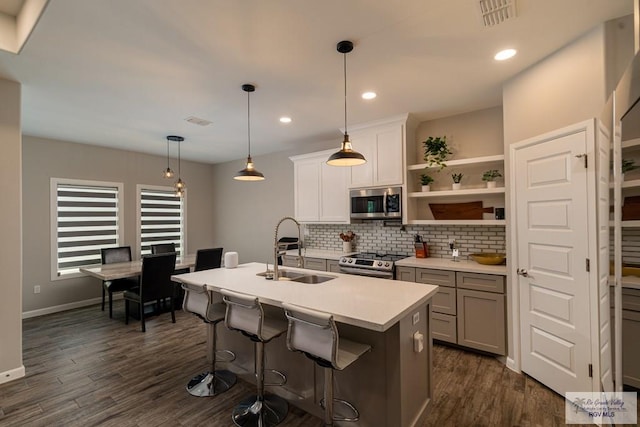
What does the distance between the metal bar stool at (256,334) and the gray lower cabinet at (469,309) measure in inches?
61.6

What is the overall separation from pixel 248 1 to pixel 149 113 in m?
2.48

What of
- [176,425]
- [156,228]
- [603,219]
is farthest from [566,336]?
[156,228]

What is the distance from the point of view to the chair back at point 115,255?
4.87 metres

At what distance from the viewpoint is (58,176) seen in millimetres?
4777

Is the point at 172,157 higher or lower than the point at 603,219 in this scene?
higher

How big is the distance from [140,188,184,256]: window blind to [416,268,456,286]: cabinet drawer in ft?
16.4

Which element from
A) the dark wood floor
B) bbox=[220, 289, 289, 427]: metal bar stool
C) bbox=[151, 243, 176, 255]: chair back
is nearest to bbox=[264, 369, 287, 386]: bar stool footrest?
bbox=[220, 289, 289, 427]: metal bar stool

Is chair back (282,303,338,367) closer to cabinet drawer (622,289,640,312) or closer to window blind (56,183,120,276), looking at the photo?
cabinet drawer (622,289,640,312)

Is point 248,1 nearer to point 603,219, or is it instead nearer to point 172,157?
point 603,219

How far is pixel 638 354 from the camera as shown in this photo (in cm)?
163

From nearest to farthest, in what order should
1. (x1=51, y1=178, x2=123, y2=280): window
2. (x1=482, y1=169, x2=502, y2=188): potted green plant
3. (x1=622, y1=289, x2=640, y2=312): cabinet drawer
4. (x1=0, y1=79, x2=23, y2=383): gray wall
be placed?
(x1=622, y1=289, x2=640, y2=312): cabinet drawer < (x1=0, y1=79, x2=23, y2=383): gray wall < (x1=482, y1=169, x2=502, y2=188): potted green plant < (x1=51, y1=178, x2=123, y2=280): window

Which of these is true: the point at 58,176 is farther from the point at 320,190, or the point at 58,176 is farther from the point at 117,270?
the point at 320,190

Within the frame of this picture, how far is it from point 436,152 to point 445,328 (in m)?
2.08

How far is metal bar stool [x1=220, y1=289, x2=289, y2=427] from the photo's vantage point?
6.82 feet
